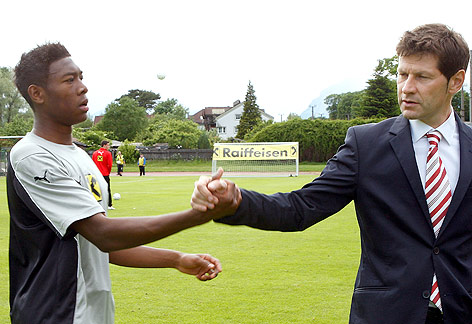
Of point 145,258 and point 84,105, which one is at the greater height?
point 84,105

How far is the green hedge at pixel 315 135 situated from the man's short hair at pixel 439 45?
47.9m

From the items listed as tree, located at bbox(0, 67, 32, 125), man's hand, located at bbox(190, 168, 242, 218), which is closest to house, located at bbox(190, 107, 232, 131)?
tree, located at bbox(0, 67, 32, 125)

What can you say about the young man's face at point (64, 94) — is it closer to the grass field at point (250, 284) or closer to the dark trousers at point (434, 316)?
the dark trousers at point (434, 316)

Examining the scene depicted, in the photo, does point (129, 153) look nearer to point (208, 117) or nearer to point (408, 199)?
point (408, 199)

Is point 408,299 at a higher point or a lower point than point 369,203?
lower

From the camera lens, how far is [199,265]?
3299 mm

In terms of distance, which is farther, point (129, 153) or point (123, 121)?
point (123, 121)

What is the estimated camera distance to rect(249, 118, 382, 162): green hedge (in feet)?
167

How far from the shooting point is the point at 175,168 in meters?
45.8

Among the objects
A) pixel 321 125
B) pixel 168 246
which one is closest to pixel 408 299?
pixel 168 246

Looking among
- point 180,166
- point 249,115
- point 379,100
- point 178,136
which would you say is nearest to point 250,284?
point 180,166

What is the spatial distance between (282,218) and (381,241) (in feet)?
1.59

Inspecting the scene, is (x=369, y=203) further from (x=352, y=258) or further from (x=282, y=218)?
(x=352, y=258)

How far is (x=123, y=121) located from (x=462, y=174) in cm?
8819
